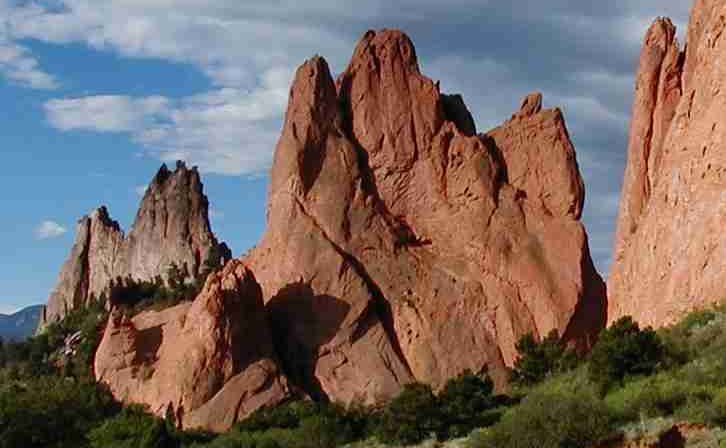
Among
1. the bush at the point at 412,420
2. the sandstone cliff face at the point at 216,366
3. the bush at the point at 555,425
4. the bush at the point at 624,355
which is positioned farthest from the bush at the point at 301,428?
the bush at the point at 555,425

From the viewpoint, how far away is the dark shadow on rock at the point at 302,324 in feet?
181

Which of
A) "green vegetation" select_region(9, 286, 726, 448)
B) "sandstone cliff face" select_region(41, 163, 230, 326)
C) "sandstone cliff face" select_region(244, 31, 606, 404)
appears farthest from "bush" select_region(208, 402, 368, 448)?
"sandstone cliff face" select_region(41, 163, 230, 326)

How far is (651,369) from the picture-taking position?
3222cm

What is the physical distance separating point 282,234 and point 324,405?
33.7 ft

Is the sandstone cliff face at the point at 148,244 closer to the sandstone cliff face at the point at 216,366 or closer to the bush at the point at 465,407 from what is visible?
the sandstone cliff face at the point at 216,366

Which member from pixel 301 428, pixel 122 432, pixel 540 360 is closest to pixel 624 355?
pixel 301 428

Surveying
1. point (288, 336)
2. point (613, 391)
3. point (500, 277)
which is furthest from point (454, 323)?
point (613, 391)

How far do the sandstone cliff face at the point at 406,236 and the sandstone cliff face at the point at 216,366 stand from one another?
7.36ft

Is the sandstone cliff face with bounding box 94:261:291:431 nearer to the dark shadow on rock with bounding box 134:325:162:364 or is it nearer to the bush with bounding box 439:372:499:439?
the dark shadow on rock with bounding box 134:325:162:364

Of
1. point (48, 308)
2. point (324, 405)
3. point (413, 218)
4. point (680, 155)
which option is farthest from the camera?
point (48, 308)

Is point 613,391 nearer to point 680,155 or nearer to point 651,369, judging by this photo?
point 651,369

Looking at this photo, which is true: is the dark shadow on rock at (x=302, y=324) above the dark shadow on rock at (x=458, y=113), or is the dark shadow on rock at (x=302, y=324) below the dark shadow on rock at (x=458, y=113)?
below

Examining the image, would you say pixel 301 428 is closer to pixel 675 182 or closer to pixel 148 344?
pixel 675 182

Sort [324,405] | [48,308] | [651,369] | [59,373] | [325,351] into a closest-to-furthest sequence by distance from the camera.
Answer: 1. [651,369]
2. [324,405]
3. [325,351]
4. [59,373]
5. [48,308]
